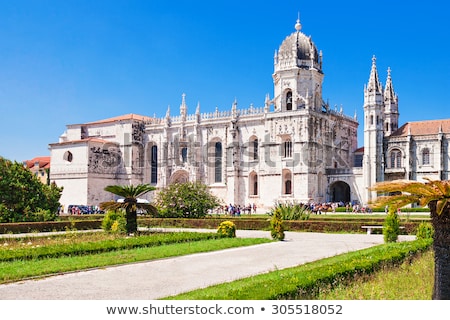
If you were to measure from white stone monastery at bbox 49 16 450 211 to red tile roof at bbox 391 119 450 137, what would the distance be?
94mm

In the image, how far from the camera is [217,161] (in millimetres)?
58688

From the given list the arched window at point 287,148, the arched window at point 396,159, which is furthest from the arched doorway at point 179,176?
the arched window at point 396,159

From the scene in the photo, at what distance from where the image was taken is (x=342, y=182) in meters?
55.1

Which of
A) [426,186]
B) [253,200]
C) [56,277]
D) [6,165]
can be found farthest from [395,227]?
[253,200]

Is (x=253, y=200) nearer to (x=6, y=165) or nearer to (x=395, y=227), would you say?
(x=6, y=165)

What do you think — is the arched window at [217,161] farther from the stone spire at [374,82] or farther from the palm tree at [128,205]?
the palm tree at [128,205]

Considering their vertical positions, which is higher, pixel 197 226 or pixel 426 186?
pixel 426 186

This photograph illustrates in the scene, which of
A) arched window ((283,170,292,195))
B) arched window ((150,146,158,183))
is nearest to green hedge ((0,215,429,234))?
arched window ((283,170,292,195))

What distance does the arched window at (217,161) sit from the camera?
58.4m

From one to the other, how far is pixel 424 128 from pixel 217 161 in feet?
71.2

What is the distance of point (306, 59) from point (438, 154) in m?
15.7

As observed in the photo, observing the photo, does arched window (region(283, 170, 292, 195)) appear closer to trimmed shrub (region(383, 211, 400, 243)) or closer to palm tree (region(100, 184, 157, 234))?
palm tree (region(100, 184, 157, 234))

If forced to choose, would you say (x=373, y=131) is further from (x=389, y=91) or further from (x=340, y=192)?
(x=389, y=91)

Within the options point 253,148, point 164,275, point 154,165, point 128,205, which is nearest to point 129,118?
point 154,165
